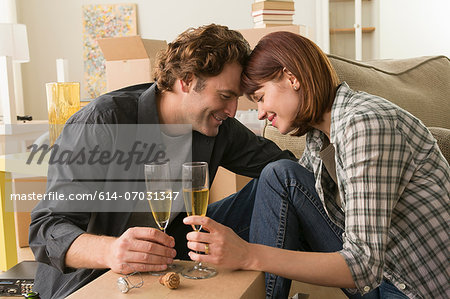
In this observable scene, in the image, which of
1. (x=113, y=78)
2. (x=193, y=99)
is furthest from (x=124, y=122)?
(x=113, y=78)

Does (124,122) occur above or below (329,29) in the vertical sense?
below

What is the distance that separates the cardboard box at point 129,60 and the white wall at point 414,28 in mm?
2834

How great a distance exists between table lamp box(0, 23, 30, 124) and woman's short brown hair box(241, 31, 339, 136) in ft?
7.76

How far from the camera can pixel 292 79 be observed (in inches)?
52.7

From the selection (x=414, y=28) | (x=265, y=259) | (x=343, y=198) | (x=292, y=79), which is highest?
(x=414, y=28)

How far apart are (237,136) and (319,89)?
0.58m

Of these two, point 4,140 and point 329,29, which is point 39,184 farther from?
point 329,29

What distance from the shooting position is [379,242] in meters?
1.11

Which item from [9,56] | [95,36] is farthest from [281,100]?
[95,36]

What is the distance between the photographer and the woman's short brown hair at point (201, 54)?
1594 millimetres

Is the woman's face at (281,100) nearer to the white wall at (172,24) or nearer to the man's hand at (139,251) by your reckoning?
the man's hand at (139,251)

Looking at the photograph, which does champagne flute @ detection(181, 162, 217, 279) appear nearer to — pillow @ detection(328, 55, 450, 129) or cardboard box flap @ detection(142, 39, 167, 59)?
pillow @ detection(328, 55, 450, 129)

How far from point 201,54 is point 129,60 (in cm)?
147

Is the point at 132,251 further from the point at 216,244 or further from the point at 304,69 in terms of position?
the point at 304,69
